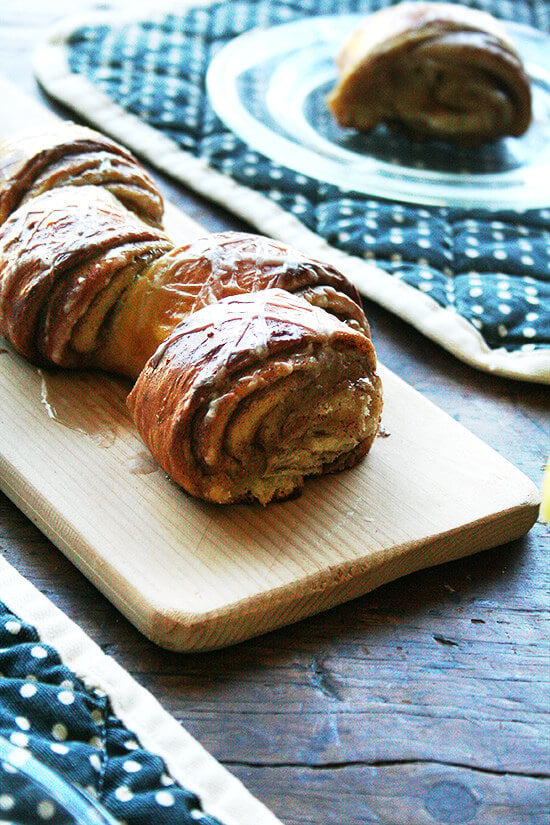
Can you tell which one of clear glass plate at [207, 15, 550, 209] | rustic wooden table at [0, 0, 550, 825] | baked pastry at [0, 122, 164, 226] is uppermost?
baked pastry at [0, 122, 164, 226]

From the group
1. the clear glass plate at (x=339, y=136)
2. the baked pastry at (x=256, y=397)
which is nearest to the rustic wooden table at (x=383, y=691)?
the baked pastry at (x=256, y=397)

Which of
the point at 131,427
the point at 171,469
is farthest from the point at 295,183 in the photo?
the point at 171,469

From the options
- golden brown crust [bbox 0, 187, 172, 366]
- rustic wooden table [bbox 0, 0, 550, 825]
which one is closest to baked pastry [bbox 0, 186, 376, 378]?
golden brown crust [bbox 0, 187, 172, 366]

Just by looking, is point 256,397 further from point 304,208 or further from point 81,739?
point 304,208

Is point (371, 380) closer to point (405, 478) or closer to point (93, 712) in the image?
point (405, 478)

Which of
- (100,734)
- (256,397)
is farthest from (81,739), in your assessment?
(256,397)

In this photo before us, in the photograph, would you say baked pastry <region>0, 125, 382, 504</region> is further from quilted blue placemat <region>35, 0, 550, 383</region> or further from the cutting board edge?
quilted blue placemat <region>35, 0, 550, 383</region>
